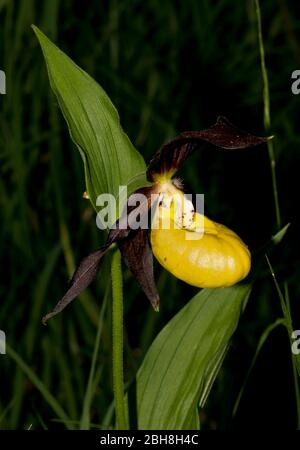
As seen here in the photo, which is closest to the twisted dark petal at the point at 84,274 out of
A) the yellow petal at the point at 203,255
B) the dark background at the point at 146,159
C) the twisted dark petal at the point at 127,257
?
the twisted dark petal at the point at 127,257

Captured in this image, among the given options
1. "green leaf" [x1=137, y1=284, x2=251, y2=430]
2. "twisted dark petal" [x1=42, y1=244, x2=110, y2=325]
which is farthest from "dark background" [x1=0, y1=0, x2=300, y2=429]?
"twisted dark petal" [x1=42, y1=244, x2=110, y2=325]

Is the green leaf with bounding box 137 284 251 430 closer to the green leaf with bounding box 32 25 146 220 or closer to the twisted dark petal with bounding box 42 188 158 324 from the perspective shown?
the twisted dark petal with bounding box 42 188 158 324

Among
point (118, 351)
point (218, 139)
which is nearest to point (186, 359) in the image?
point (118, 351)

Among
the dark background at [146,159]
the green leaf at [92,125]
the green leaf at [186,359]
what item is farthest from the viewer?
the dark background at [146,159]

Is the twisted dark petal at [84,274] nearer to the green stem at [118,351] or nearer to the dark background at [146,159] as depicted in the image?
the green stem at [118,351]
